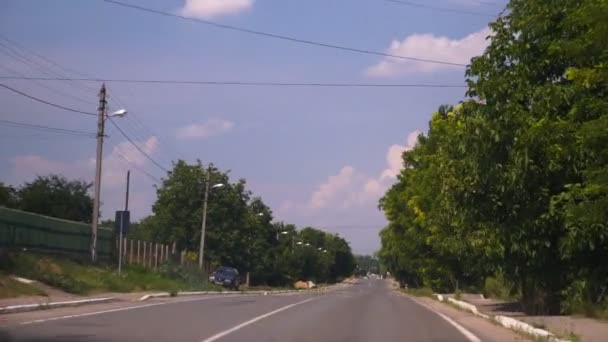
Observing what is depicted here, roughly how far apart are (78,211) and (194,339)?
4984 centimetres

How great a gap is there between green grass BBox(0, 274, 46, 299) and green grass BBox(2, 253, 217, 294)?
251 cm

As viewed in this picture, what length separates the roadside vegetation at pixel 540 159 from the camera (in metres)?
18.9

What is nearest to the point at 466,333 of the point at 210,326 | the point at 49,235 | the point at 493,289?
the point at 210,326

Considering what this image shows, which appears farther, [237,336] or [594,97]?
[594,97]

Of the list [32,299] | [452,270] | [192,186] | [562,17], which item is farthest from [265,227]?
[562,17]

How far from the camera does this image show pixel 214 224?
80.6 m

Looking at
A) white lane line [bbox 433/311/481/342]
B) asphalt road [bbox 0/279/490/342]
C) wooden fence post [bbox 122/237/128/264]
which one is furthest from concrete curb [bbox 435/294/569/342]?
wooden fence post [bbox 122/237/128/264]

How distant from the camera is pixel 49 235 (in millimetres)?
42062

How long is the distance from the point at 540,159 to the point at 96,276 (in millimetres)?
25235

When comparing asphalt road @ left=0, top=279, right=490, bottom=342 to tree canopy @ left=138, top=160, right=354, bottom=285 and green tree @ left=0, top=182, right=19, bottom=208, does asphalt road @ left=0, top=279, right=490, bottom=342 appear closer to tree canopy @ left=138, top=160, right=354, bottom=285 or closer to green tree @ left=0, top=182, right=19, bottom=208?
green tree @ left=0, top=182, right=19, bottom=208

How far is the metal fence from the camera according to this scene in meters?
37.3

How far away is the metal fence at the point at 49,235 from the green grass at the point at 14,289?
5.75m

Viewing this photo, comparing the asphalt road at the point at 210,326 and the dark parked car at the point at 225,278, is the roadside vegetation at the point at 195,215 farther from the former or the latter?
the asphalt road at the point at 210,326

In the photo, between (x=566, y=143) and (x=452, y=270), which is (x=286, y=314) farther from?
(x=452, y=270)
